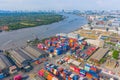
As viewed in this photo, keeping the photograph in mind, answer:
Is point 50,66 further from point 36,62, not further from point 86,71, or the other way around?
point 86,71

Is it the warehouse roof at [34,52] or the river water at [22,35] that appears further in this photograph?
the river water at [22,35]

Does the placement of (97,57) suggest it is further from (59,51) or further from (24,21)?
(24,21)

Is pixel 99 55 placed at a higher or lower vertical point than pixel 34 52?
lower

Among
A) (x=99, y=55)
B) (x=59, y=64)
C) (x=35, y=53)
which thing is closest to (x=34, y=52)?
(x=35, y=53)

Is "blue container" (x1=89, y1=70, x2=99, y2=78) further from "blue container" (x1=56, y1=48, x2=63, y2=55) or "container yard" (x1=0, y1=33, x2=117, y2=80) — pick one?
"blue container" (x1=56, y1=48, x2=63, y2=55)

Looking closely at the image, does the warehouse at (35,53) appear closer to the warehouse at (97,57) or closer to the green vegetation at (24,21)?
the warehouse at (97,57)

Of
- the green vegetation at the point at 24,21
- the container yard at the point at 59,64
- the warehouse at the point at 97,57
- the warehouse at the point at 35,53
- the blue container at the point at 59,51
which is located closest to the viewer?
the container yard at the point at 59,64

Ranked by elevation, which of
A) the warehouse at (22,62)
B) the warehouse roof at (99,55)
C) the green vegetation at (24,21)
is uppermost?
the green vegetation at (24,21)

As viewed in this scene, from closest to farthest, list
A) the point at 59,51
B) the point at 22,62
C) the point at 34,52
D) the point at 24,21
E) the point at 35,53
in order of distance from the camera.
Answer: the point at 22,62
the point at 35,53
the point at 34,52
the point at 59,51
the point at 24,21

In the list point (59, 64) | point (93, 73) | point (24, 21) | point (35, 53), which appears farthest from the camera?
point (24, 21)

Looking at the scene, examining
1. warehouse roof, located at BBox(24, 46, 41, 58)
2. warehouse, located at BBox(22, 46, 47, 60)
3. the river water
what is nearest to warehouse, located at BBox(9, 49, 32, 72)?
warehouse, located at BBox(22, 46, 47, 60)

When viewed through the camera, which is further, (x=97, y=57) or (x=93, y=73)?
(x=97, y=57)

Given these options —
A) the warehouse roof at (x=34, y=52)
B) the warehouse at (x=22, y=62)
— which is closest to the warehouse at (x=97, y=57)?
the warehouse roof at (x=34, y=52)
